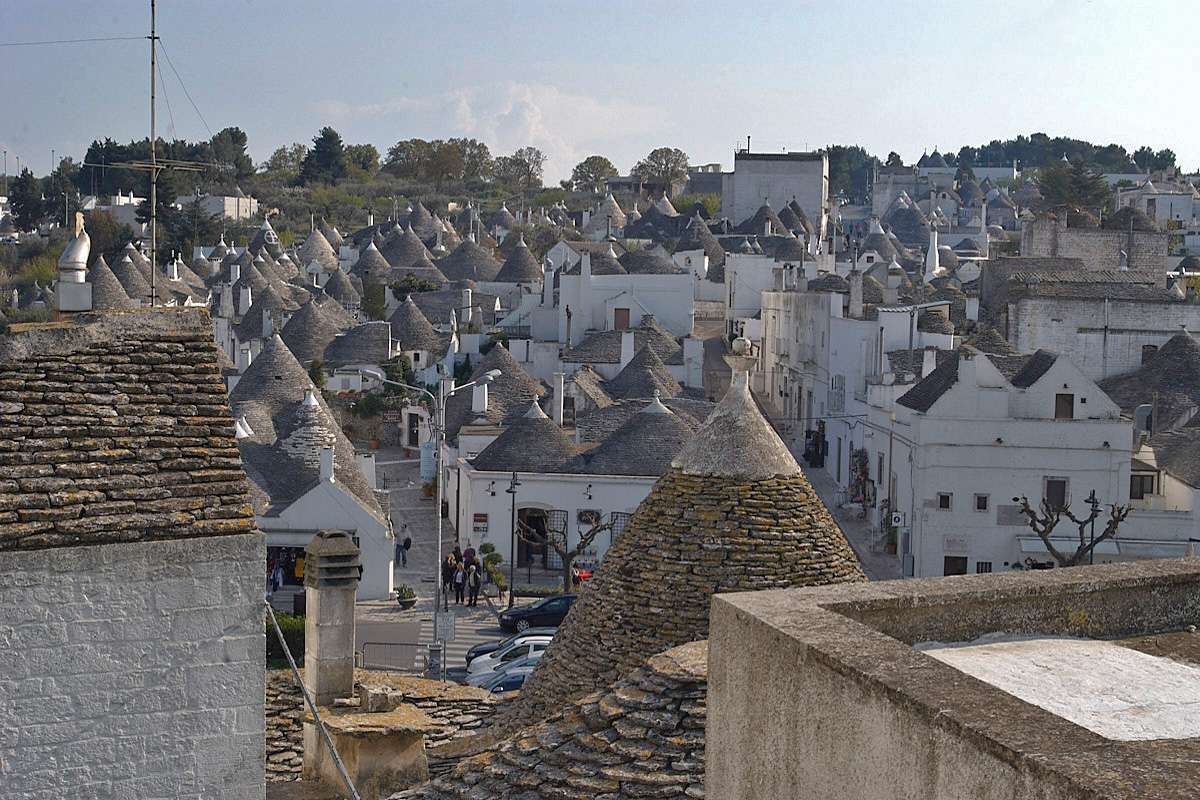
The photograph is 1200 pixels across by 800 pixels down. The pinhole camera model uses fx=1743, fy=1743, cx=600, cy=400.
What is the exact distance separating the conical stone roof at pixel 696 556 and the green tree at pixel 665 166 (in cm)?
11479

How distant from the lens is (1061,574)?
6602mm

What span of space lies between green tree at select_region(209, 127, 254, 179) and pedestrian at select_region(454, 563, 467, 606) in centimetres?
9043

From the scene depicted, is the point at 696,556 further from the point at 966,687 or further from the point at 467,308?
the point at 467,308

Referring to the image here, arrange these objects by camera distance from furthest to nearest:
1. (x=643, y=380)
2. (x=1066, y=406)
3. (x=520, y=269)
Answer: (x=520, y=269) < (x=643, y=380) < (x=1066, y=406)

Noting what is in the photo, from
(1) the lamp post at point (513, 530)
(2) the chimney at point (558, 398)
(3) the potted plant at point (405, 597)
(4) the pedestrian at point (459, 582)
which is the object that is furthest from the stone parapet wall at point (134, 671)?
(2) the chimney at point (558, 398)

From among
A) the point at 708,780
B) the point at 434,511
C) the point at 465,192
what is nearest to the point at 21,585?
the point at 708,780

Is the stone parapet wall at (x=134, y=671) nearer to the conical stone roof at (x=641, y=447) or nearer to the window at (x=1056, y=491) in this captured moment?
the conical stone roof at (x=641, y=447)

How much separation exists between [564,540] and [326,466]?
4.93 m

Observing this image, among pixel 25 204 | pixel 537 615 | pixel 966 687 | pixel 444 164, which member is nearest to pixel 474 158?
pixel 444 164

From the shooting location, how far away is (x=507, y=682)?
20.8 meters

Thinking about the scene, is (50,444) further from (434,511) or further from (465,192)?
(465,192)

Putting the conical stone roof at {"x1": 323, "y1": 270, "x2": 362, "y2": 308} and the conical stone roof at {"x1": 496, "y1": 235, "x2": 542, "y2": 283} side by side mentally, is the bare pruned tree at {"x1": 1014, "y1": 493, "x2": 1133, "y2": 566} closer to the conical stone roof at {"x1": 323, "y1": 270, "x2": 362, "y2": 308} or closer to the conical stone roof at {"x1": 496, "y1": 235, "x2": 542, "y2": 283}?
the conical stone roof at {"x1": 496, "y1": 235, "x2": 542, "y2": 283}

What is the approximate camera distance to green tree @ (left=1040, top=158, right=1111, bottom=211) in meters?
92.1

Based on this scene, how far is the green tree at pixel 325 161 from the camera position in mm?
126375
